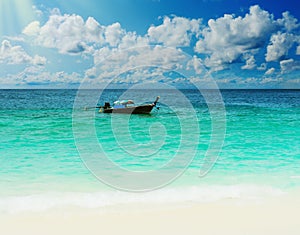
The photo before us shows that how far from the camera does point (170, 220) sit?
5984 mm

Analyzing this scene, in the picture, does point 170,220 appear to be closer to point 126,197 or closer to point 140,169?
point 126,197

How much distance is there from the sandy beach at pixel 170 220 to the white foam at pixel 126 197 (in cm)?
39

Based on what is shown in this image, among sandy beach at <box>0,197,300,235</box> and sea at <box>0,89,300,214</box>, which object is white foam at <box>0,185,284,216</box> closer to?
sea at <box>0,89,300,214</box>

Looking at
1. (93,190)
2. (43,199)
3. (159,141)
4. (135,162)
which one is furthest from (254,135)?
(43,199)

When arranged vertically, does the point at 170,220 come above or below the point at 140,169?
below

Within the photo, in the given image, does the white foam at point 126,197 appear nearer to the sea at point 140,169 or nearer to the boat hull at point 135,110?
the sea at point 140,169

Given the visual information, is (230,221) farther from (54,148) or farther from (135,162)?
(54,148)

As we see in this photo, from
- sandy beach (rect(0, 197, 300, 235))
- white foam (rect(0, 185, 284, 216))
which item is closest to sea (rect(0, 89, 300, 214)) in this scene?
white foam (rect(0, 185, 284, 216))

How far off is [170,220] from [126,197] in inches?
63.2

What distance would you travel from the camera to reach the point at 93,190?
7867 millimetres

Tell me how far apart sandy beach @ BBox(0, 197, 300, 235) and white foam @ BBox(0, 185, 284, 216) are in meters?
0.39

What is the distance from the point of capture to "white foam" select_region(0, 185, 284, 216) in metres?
6.72

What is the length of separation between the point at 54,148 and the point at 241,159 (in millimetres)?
7426

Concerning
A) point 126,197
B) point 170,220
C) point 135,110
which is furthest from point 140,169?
point 135,110
